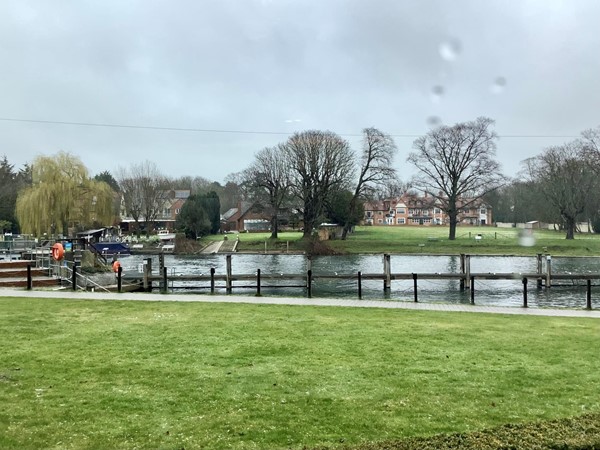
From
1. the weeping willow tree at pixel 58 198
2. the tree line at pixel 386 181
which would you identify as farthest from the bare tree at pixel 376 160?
the weeping willow tree at pixel 58 198

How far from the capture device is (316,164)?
67.9 meters

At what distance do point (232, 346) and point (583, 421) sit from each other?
19.7 ft

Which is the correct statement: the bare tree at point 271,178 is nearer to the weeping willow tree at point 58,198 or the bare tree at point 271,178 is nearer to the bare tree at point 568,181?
the weeping willow tree at point 58,198

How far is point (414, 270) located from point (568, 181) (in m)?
33.9

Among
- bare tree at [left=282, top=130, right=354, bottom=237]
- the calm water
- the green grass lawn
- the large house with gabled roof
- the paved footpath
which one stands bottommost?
the calm water

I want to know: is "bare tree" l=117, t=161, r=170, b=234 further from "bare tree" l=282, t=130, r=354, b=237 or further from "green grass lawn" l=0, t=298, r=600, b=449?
"green grass lawn" l=0, t=298, r=600, b=449

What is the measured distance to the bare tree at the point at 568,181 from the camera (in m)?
65.1

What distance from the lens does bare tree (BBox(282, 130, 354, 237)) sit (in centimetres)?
6769

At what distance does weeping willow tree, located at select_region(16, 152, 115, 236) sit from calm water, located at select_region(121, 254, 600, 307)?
24.0 feet

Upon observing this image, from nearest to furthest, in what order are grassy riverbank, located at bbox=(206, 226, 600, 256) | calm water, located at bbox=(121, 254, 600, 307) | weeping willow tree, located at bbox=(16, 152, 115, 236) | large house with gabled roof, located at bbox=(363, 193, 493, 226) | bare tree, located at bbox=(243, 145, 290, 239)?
calm water, located at bbox=(121, 254, 600, 307)
weeping willow tree, located at bbox=(16, 152, 115, 236)
grassy riverbank, located at bbox=(206, 226, 600, 256)
bare tree, located at bbox=(243, 145, 290, 239)
large house with gabled roof, located at bbox=(363, 193, 493, 226)

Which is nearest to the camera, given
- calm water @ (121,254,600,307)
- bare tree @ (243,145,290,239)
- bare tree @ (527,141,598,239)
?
calm water @ (121,254,600,307)

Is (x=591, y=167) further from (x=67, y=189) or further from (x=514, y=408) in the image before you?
(x=514, y=408)

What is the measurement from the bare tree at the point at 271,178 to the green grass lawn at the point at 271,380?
58856 mm

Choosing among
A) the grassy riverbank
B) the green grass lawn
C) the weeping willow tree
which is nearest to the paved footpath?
the green grass lawn
